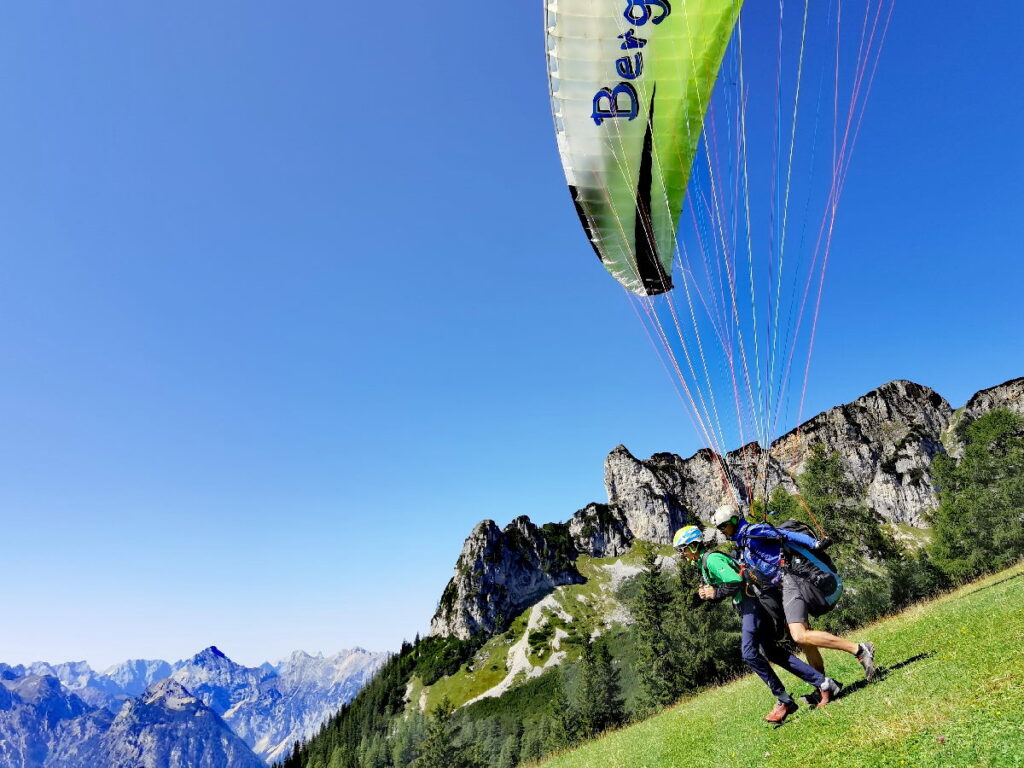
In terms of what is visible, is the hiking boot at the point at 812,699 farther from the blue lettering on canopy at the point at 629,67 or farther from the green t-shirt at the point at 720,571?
the blue lettering on canopy at the point at 629,67

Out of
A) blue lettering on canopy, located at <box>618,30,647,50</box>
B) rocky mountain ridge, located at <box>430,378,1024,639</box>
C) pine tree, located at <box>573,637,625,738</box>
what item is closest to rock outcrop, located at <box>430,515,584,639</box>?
rocky mountain ridge, located at <box>430,378,1024,639</box>

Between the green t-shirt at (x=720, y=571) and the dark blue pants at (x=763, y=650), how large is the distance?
256 mm

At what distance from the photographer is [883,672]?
8.25 m

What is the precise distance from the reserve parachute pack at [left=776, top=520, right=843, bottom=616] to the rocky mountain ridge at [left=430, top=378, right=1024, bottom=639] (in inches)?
5951

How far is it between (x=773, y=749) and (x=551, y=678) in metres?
122

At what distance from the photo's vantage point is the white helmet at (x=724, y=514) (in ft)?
27.1

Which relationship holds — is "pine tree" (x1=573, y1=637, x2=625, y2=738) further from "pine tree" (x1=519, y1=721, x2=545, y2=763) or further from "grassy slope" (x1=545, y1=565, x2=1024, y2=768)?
"grassy slope" (x1=545, y1=565, x2=1024, y2=768)

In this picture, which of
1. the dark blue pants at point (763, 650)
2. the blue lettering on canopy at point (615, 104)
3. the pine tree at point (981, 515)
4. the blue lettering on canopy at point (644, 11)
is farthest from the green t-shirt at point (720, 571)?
the pine tree at point (981, 515)

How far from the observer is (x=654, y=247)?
47.6 feet

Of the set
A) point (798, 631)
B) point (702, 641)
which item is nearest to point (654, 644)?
point (702, 641)

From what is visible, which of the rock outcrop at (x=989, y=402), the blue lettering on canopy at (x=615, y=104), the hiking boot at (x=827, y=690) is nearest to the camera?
the hiking boot at (x=827, y=690)

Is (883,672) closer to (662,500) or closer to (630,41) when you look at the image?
(630,41)

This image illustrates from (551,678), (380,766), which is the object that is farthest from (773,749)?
(551,678)

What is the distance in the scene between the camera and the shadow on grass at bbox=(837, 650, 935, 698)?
7758 mm
